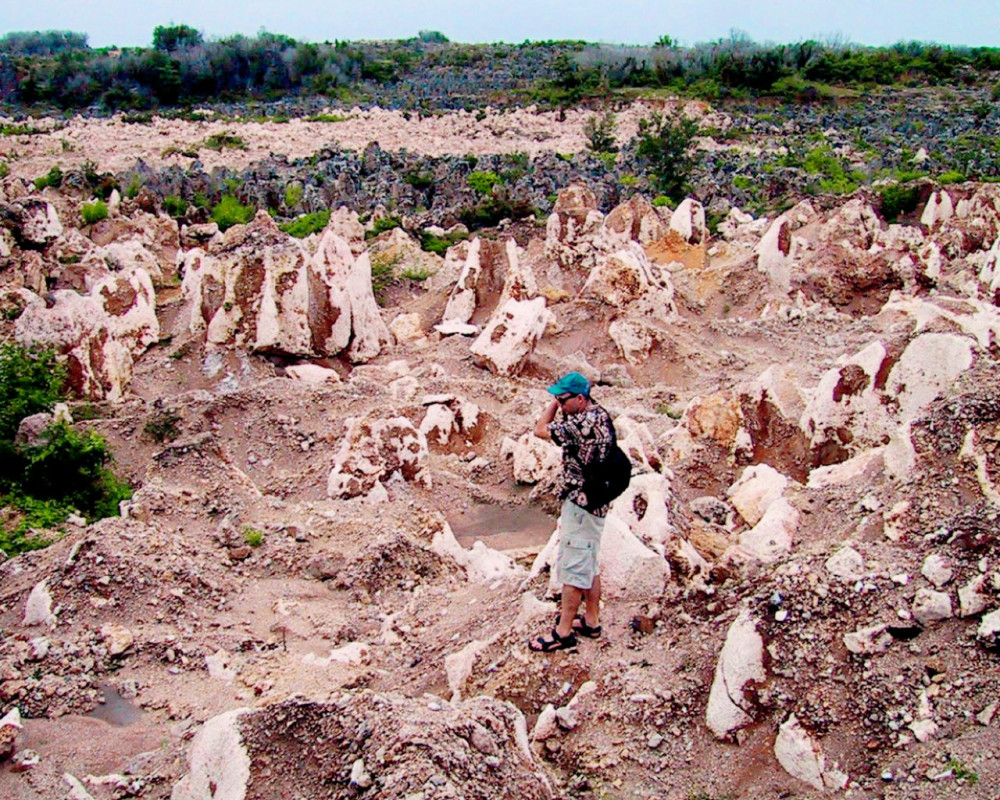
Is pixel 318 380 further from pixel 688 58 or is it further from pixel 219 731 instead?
pixel 688 58

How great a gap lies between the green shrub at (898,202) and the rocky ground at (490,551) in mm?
3321

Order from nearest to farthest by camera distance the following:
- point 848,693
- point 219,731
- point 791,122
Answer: point 219,731, point 848,693, point 791,122

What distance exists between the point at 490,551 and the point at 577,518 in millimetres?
2206

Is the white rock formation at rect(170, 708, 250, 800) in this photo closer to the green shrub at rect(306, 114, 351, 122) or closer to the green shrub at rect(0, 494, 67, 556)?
the green shrub at rect(0, 494, 67, 556)

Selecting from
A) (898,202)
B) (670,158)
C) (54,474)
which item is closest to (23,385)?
(54,474)

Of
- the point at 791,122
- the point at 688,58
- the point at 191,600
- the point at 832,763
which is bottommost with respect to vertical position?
the point at 191,600

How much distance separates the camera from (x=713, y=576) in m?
4.80

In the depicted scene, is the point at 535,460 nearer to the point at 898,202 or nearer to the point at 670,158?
the point at 898,202

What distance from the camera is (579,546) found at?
4207 millimetres

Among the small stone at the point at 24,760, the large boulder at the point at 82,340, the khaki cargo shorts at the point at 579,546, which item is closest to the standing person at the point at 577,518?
the khaki cargo shorts at the point at 579,546

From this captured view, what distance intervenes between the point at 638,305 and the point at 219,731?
9691mm

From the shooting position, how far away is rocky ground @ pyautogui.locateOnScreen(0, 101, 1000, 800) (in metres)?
3.39

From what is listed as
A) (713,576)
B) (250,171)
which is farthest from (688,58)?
(713,576)

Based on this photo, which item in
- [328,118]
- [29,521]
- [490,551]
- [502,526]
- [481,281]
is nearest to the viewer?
[490,551]
